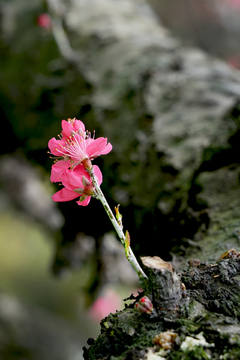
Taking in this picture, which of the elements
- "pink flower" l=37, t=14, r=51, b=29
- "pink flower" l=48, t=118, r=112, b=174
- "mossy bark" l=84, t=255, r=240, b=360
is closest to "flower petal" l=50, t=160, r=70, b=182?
"pink flower" l=48, t=118, r=112, b=174

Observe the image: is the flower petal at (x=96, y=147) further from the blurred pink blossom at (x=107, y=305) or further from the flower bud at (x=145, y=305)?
the blurred pink blossom at (x=107, y=305)

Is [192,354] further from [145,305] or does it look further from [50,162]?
[50,162]

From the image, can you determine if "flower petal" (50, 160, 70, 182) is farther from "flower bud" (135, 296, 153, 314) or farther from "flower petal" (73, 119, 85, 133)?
"flower bud" (135, 296, 153, 314)

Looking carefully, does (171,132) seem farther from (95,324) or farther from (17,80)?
(95,324)

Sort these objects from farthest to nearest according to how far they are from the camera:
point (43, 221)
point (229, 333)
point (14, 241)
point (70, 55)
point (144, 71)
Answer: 1. point (14, 241)
2. point (43, 221)
3. point (70, 55)
4. point (144, 71)
5. point (229, 333)

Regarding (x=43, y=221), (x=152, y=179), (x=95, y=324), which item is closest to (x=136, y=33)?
(x=152, y=179)

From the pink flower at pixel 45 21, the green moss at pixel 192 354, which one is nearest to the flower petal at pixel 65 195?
the green moss at pixel 192 354

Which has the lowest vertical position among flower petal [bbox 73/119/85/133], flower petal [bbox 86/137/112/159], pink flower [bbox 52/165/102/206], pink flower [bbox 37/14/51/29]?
pink flower [bbox 52/165/102/206]

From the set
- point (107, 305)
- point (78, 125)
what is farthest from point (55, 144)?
point (107, 305)
